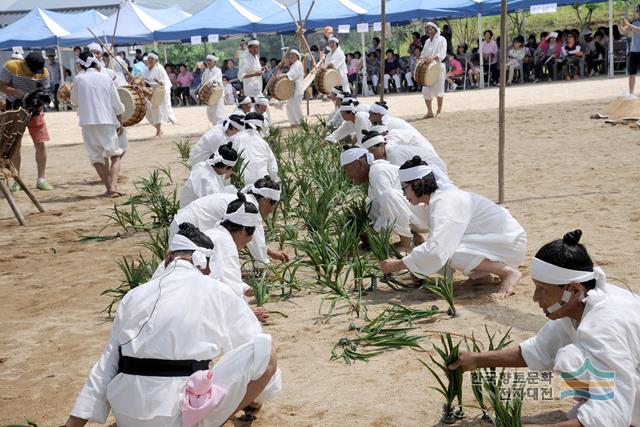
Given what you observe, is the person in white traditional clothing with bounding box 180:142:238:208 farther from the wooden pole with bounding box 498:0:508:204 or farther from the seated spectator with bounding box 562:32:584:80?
the seated spectator with bounding box 562:32:584:80

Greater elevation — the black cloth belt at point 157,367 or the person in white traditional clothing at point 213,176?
the person in white traditional clothing at point 213,176

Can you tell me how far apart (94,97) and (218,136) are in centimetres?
189

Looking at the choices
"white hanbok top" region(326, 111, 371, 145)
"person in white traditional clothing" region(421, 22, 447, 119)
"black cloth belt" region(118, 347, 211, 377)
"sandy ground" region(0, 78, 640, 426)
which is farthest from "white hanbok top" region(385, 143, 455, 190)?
"person in white traditional clothing" region(421, 22, 447, 119)

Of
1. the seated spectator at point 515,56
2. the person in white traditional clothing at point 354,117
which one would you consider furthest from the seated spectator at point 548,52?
the person in white traditional clothing at point 354,117

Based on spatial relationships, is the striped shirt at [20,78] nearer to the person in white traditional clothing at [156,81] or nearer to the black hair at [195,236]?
the person in white traditional clothing at [156,81]

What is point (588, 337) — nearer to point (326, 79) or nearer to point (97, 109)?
point (97, 109)

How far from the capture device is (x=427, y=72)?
52.1 feet

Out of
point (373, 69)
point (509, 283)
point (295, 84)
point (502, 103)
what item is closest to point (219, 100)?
point (295, 84)

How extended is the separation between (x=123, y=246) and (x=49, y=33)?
78.7 feet

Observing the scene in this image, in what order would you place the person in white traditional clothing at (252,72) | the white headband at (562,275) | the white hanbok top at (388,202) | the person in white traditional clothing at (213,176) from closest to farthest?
the white headband at (562,275)
the white hanbok top at (388,202)
the person in white traditional clothing at (213,176)
the person in white traditional clothing at (252,72)

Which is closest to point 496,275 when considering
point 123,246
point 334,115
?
point 123,246

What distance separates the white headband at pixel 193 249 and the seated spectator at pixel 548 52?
22.6m

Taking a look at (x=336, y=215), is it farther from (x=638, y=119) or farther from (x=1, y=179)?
(x=638, y=119)

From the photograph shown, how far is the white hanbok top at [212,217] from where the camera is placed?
241 inches
